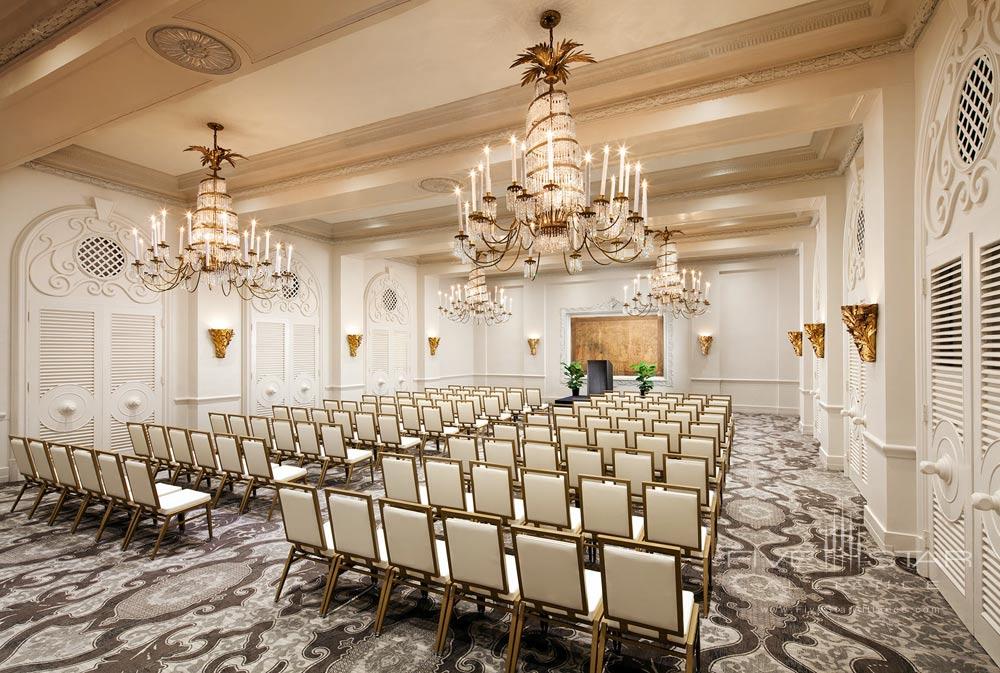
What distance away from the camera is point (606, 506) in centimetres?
346

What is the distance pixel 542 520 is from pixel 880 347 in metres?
3.33

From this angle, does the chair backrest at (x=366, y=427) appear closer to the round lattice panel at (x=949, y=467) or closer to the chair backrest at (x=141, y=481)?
the chair backrest at (x=141, y=481)

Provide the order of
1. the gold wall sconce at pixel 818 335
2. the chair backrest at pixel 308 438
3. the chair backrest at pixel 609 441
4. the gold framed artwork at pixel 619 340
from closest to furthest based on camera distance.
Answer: the chair backrest at pixel 609 441 < the chair backrest at pixel 308 438 < the gold wall sconce at pixel 818 335 < the gold framed artwork at pixel 619 340

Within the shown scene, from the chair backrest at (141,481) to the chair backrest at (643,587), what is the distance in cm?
381

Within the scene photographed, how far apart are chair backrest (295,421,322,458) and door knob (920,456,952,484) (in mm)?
5785

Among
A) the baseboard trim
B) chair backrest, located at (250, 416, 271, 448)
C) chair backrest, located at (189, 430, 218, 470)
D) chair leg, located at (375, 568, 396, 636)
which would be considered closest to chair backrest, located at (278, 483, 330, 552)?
chair leg, located at (375, 568, 396, 636)

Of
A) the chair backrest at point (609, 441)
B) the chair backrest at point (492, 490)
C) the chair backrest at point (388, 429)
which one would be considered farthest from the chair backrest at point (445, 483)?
the chair backrest at point (388, 429)

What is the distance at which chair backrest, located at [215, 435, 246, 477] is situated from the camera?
5199 mm

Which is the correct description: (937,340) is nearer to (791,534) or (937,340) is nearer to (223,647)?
(791,534)

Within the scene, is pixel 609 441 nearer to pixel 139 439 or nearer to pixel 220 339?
pixel 139 439

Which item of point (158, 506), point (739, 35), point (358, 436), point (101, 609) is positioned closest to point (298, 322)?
point (358, 436)

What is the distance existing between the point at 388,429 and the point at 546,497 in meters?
3.56

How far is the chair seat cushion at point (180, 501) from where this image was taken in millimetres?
4211

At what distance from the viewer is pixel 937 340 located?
11.7 feet
